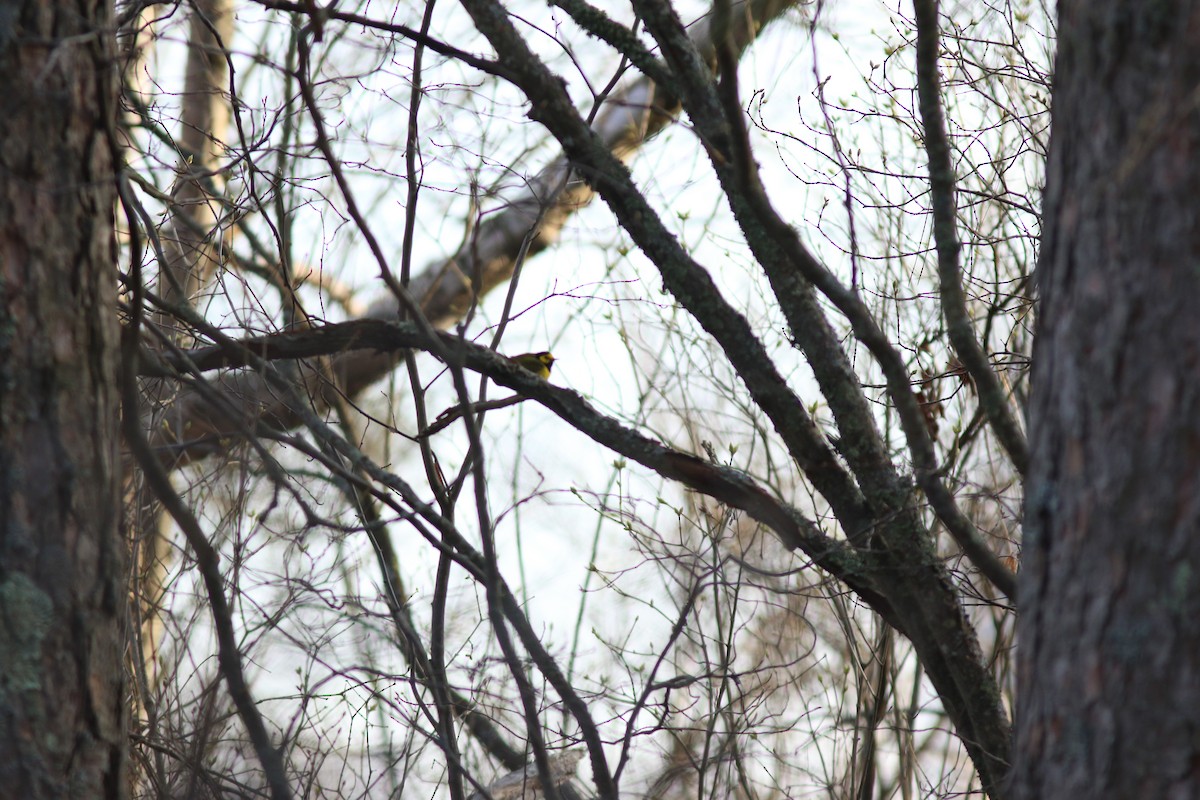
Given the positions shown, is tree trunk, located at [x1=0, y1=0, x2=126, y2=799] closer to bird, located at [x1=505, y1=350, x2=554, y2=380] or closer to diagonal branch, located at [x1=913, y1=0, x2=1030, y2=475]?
diagonal branch, located at [x1=913, y1=0, x2=1030, y2=475]

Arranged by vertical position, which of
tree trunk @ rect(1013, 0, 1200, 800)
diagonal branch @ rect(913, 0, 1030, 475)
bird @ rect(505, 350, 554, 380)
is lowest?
tree trunk @ rect(1013, 0, 1200, 800)

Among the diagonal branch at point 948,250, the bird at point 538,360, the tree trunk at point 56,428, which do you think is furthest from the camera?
the bird at point 538,360

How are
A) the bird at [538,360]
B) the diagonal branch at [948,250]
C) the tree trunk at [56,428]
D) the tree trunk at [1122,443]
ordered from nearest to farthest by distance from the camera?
the tree trunk at [1122,443]
the tree trunk at [56,428]
the diagonal branch at [948,250]
the bird at [538,360]

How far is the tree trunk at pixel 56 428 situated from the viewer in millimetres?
1552

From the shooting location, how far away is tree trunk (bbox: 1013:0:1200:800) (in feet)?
4.39

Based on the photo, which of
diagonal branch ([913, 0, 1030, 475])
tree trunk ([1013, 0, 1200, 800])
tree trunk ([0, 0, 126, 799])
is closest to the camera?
tree trunk ([1013, 0, 1200, 800])

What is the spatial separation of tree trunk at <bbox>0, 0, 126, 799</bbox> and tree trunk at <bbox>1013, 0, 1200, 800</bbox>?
141 cm

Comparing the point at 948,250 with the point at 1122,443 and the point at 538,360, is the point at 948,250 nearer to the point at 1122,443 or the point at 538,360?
the point at 1122,443

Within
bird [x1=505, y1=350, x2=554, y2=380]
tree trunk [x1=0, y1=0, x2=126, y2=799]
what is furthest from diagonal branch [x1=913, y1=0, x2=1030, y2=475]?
bird [x1=505, y1=350, x2=554, y2=380]

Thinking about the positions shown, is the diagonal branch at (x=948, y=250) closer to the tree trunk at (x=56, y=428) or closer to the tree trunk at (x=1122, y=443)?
the tree trunk at (x=1122, y=443)

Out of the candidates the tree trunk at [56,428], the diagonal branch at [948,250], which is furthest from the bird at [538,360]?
the tree trunk at [56,428]

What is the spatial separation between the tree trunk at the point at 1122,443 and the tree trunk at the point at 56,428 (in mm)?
1407

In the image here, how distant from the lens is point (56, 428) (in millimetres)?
1608

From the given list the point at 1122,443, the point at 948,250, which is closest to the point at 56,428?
the point at 1122,443
